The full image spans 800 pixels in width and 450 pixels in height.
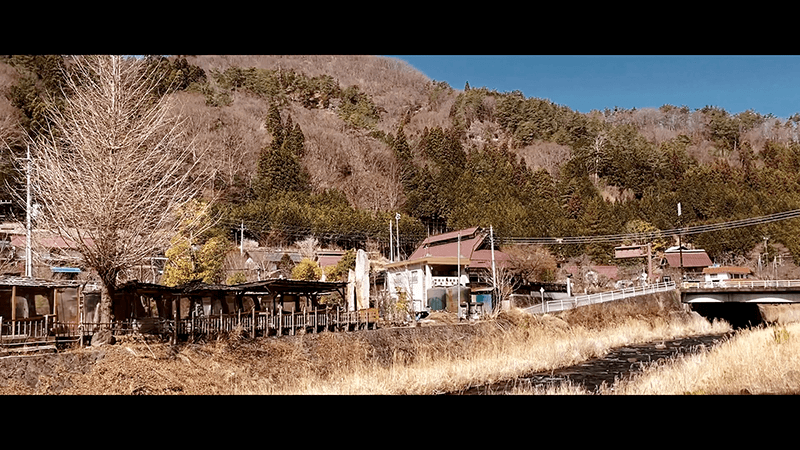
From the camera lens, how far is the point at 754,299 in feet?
85.8

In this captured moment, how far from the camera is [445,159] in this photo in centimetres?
5672

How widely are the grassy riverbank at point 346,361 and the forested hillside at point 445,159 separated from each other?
1444 cm

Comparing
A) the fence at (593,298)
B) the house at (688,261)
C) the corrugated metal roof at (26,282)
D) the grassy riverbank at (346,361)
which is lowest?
the grassy riverbank at (346,361)

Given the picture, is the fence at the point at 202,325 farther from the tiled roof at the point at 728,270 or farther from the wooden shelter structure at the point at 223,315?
the tiled roof at the point at 728,270

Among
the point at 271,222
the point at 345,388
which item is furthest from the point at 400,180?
the point at 345,388

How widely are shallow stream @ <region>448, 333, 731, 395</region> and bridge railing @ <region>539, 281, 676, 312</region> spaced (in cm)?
361

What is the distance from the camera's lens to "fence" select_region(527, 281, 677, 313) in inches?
955

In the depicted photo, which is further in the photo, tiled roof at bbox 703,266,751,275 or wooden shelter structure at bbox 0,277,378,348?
tiled roof at bbox 703,266,751,275

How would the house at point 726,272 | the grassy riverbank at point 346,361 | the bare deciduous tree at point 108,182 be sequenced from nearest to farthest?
the grassy riverbank at point 346,361, the bare deciduous tree at point 108,182, the house at point 726,272

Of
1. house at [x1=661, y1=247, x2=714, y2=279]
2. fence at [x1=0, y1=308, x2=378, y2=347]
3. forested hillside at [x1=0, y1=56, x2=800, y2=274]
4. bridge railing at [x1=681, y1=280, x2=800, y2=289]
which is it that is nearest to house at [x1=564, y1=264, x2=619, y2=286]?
forested hillside at [x1=0, y1=56, x2=800, y2=274]

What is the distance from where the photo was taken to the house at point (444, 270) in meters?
25.4

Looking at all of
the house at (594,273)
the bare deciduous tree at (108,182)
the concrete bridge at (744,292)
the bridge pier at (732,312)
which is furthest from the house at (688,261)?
the bare deciduous tree at (108,182)

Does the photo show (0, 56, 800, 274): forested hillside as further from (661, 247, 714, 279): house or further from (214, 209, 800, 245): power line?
(661, 247, 714, 279): house

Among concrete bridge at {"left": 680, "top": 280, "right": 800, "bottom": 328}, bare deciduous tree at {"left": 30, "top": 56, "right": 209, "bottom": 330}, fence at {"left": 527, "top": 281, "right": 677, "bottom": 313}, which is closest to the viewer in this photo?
bare deciduous tree at {"left": 30, "top": 56, "right": 209, "bottom": 330}
